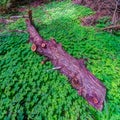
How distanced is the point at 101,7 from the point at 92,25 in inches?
43.5

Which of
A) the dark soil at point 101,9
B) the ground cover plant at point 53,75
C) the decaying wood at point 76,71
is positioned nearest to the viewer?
the ground cover plant at point 53,75

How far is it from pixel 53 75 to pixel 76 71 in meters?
0.49

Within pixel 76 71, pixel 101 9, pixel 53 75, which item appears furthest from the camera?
pixel 101 9

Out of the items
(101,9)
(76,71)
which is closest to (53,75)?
(76,71)

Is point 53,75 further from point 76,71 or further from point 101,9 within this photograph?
point 101,9

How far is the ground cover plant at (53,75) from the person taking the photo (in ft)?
12.2

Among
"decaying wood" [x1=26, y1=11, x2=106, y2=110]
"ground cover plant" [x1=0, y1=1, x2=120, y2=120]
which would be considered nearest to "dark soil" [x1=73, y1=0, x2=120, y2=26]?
"ground cover plant" [x1=0, y1=1, x2=120, y2=120]

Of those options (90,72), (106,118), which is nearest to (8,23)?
(90,72)

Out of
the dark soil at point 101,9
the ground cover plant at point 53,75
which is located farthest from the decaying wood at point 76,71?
the dark soil at point 101,9

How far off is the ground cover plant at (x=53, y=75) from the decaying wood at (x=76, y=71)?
119 mm

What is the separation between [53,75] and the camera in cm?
432

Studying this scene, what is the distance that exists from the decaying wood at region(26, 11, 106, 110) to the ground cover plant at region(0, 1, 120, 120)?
0.12m

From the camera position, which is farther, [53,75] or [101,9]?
[101,9]

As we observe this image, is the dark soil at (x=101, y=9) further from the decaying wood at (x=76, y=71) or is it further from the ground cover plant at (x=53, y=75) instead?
the decaying wood at (x=76, y=71)
